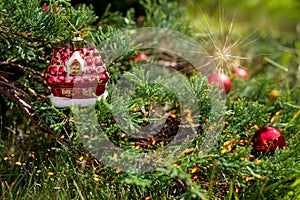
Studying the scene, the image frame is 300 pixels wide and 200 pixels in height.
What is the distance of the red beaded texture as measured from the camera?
4.27 ft

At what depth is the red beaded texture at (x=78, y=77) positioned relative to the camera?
1.30 meters

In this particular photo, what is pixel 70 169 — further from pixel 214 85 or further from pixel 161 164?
pixel 214 85

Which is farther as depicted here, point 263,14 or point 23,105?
point 263,14

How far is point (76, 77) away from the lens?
4.26 feet

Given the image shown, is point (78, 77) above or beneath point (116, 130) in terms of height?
above

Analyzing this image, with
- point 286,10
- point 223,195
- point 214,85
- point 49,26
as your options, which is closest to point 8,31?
point 49,26

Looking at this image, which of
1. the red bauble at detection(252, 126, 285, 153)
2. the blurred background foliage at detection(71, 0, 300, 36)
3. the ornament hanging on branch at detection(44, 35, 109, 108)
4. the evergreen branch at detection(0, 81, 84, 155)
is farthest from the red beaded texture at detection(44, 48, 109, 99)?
the blurred background foliage at detection(71, 0, 300, 36)

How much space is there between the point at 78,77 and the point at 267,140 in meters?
0.62

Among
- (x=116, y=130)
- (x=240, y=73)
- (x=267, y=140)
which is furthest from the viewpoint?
(x=240, y=73)

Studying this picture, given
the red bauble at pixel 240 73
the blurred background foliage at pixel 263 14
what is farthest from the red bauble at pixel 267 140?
the blurred background foliage at pixel 263 14

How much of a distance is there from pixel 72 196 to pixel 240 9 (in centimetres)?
361

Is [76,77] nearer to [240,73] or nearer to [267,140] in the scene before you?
[267,140]

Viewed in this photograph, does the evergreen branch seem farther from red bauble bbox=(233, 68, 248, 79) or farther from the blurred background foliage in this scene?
the blurred background foliage

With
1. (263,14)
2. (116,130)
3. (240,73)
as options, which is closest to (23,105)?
(116,130)
